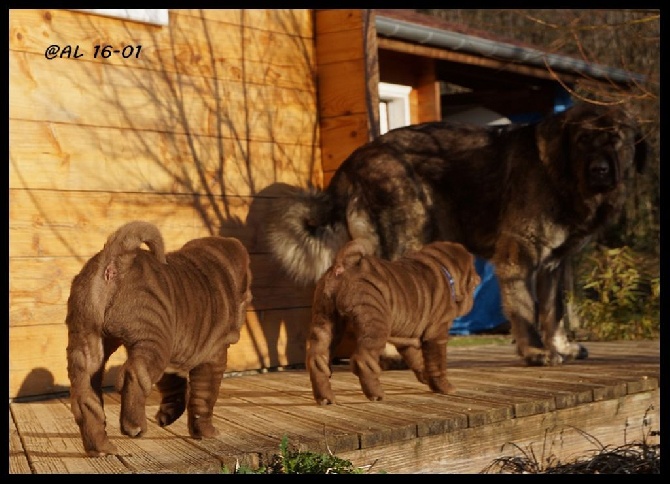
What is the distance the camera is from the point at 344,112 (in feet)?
18.7

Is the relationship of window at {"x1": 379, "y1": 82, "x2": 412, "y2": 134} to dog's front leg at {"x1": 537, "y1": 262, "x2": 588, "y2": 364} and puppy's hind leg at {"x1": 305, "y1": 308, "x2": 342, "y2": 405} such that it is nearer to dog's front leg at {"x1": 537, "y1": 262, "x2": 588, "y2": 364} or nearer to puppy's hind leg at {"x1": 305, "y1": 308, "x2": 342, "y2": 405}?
dog's front leg at {"x1": 537, "y1": 262, "x2": 588, "y2": 364}

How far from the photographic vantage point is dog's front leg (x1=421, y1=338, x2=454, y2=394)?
3.96m

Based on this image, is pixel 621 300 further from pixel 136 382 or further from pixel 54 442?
pixel 136 382

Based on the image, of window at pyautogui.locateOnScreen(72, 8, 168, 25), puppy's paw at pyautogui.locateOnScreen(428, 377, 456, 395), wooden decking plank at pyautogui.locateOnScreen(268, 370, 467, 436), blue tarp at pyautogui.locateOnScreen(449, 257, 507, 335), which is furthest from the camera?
blue tarp at pyautogui.locateOnScreen(449, 257, 507, 335)

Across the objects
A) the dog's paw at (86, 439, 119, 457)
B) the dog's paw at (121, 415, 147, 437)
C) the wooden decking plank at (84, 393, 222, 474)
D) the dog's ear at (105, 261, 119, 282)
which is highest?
the dog's ear at (105, 261, 119, 282)

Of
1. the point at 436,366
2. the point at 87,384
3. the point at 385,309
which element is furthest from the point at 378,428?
the point at 87,384

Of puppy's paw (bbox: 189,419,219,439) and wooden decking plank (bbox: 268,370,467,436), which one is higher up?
puppy's paw (bbox: 189,419,219,439)

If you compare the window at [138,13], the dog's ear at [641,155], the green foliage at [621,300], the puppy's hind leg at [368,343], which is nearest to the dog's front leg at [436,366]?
the puppy's hind leg at [368,343]

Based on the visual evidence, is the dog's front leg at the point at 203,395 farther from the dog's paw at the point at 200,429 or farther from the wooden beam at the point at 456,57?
the wooden beam at the point at 456,57

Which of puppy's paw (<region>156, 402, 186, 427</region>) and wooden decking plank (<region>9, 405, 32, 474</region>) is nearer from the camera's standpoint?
wooden decking plank (<region>9, 405, 32, 474</region>)

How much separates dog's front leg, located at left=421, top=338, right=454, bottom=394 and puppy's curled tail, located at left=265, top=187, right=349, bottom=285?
3.79 feet

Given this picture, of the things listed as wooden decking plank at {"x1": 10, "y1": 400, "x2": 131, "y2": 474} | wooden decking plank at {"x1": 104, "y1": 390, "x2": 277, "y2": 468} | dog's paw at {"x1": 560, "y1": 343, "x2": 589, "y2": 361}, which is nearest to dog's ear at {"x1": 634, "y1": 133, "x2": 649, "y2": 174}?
dog's paw at {"x1": 560, "y1": 343, "x2": 589, "y2": 361}

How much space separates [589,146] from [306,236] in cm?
182
